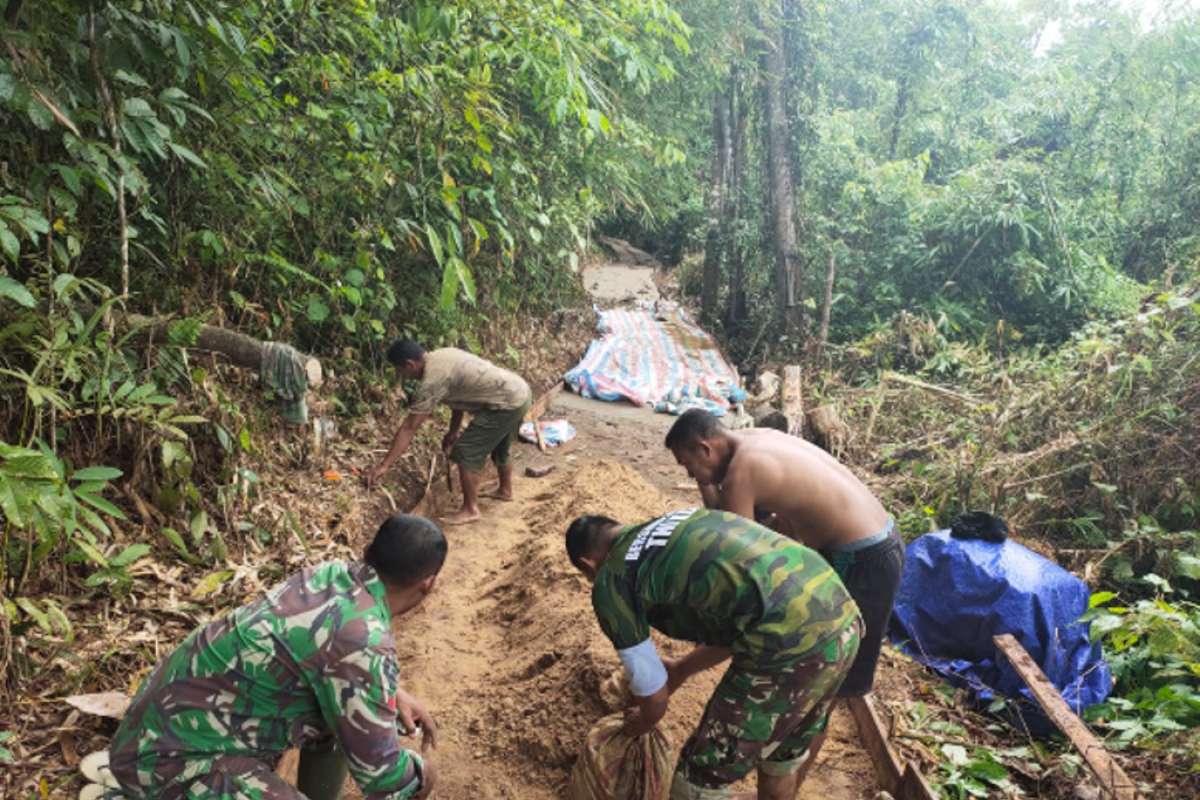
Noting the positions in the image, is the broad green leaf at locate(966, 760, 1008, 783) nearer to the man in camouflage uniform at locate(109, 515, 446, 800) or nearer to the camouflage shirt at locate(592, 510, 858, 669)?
the camouflage shirt at locate(592, 510, 858, 669)

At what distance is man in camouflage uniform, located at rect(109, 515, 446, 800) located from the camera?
183cm

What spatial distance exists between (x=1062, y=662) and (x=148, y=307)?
5185 mm

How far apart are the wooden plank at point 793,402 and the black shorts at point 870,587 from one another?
14.0 ft

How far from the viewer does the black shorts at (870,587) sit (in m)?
2.82

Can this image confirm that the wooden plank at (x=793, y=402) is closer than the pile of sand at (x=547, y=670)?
No

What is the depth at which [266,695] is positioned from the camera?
6.16 feet

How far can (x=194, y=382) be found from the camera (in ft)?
11.9

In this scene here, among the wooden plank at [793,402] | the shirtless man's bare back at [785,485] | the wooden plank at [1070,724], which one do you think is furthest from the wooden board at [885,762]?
the wooden plank at [793,402]

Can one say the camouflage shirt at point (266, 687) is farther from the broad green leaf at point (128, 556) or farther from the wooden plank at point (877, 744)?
the wooden plank at point (877, 744)

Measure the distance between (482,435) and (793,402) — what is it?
4228mm

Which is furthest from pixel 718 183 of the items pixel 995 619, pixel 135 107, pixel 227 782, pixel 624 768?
pixel 227 782

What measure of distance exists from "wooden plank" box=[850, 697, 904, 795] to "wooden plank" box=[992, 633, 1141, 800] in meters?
0.69

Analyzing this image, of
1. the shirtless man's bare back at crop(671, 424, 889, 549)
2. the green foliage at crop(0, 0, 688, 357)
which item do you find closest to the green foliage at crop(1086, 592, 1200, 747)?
the shirtless man's bare back at crop(671, 424, 889, 549)

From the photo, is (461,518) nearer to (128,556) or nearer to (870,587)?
(128,556)
